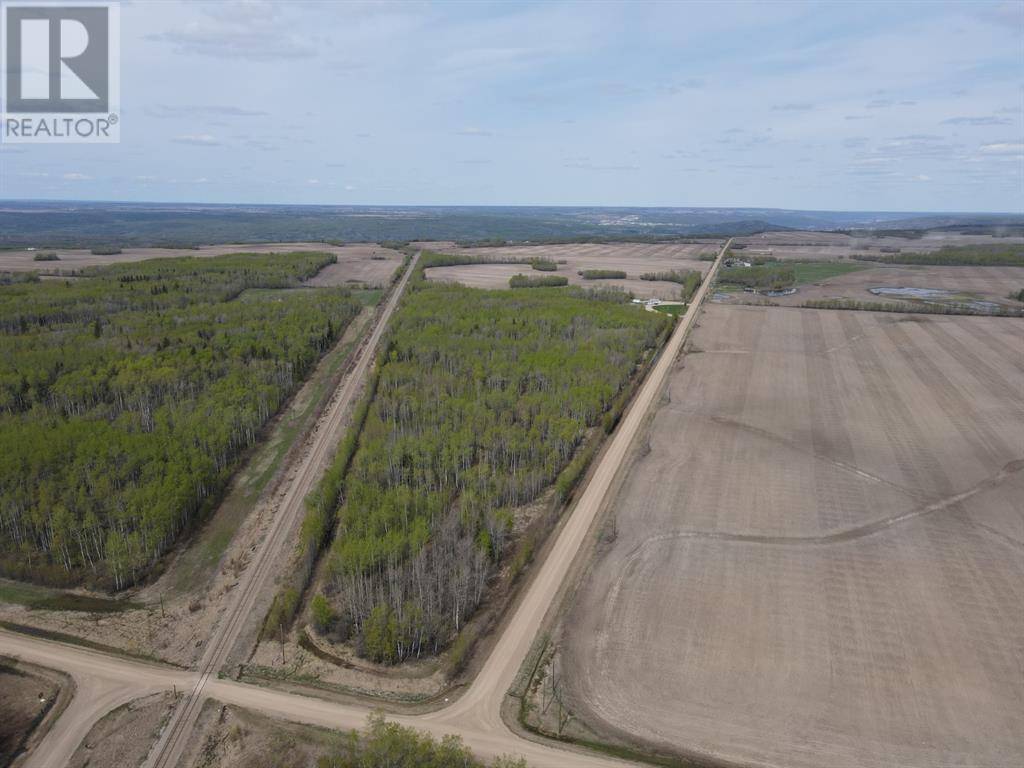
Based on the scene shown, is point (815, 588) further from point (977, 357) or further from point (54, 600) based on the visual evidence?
point (977, 357)

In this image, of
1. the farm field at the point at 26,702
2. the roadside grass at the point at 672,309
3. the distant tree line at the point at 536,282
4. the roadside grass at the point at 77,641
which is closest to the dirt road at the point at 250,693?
the roadside grass at the point at 77,641

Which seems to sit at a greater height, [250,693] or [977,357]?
[977,357]

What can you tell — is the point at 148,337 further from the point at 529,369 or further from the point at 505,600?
the point at 505,600

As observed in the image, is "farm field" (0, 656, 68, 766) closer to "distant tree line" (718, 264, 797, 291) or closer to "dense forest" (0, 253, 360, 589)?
"dense forest" (0, 253, 360, 589)

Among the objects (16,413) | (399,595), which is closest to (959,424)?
(399,595)

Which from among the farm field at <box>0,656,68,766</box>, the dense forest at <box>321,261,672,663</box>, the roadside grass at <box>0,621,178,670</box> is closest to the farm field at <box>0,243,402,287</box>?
the dense forest at <box>321,261,672,663</box>

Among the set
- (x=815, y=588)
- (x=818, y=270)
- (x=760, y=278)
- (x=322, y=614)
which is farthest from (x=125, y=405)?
(x=818, y=270)
